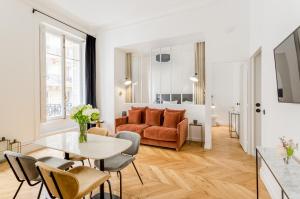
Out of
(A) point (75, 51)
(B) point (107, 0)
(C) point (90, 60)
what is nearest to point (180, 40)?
(B) point (107, 0)

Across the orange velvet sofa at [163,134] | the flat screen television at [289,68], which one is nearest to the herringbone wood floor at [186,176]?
the orange velvet sofa at [163,134]

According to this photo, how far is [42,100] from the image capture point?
4.34m

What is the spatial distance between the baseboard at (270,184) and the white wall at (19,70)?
4.75 m

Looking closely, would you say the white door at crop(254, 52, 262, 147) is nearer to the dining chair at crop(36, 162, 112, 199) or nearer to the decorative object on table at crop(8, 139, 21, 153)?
the dining chair at crop(36, 162, 112, 199)

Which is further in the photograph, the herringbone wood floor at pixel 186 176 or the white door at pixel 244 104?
the white door at pixel 244 104

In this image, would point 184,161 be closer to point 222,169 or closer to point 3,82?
point 222,169

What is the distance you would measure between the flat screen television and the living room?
87mm

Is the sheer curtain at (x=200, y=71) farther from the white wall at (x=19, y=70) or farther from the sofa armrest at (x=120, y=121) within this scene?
the white wall at (x=19, y=70)

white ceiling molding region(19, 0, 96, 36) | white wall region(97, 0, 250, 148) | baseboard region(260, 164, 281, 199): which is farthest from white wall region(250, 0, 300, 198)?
white ceiling molding region(19, 0, 96, 36)

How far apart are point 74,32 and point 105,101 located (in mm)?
2311

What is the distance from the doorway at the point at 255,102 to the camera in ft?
11.9

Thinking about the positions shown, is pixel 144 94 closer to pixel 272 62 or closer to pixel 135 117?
pixel 135 117

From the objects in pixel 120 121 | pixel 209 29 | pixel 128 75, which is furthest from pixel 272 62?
pixel 128 75

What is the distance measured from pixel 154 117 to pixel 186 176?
2.19 m
